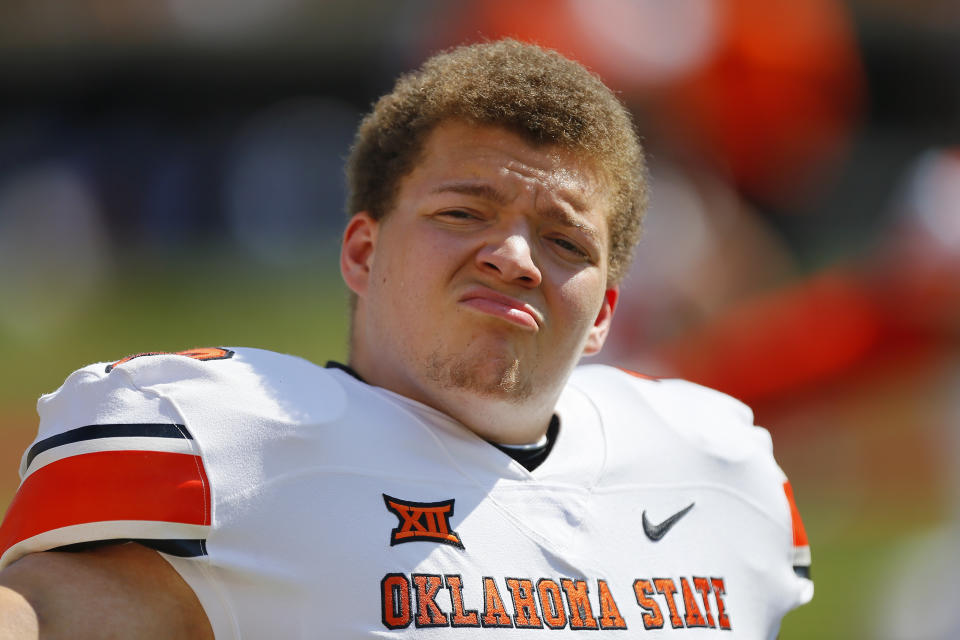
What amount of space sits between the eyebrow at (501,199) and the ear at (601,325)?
200 mm

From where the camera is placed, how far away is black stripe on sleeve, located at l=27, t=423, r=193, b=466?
1491 millimetres

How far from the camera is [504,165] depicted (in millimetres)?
1764

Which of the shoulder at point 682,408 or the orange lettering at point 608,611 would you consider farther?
the shoulder at point 682,408

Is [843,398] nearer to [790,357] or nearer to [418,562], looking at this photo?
[790,357]

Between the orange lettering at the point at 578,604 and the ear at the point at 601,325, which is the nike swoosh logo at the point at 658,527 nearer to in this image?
the orange lettering at the point at 578,604

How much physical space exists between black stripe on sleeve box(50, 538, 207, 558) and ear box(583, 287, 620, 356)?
0.77 meters

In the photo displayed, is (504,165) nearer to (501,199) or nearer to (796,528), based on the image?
(501,199)

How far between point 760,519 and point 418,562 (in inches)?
28.6

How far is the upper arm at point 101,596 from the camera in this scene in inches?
52.7

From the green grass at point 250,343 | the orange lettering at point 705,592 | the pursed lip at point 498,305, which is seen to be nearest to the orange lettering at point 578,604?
the orange lettering at point 705,592

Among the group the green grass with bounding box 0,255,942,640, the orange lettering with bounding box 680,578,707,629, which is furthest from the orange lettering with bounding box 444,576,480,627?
the green grass with bounding box 0,255,942,640

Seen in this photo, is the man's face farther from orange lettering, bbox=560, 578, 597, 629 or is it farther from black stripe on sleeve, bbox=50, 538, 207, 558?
black stripe on sleeve, bbox=50, 538, 207, 558

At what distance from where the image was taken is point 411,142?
1.90 meters

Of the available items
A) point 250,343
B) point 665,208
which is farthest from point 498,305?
point 250,343
